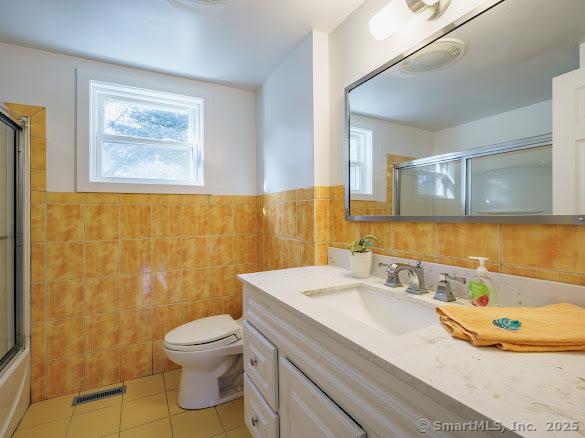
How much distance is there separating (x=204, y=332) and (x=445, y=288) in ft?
4.63

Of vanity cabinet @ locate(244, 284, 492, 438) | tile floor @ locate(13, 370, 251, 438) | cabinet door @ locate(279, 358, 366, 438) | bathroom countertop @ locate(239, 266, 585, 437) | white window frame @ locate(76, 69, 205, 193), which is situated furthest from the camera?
white window frame @ locate(76, 69, 205, 193)

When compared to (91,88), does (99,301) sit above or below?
below

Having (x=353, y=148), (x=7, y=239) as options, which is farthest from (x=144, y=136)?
(x=353, y=148)

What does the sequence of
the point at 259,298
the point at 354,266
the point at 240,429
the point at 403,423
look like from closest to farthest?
the point at 403,423
the point at 259,298
the point at 354,266
the point at 240,429

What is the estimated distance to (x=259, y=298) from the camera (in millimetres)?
1208

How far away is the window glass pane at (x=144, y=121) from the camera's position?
2061 millimetres

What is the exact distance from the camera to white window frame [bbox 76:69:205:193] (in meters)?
1.89

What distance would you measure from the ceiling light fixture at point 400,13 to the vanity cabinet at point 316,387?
3.95ft

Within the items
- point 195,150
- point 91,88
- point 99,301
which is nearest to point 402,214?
point 195,150

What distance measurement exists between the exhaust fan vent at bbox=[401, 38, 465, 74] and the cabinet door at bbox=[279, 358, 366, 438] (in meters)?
1.21

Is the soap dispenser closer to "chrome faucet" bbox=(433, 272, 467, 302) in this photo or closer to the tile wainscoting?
"chrome faucet" bbox=(433, 272, 467, 302)

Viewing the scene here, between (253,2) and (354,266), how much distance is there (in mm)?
1396

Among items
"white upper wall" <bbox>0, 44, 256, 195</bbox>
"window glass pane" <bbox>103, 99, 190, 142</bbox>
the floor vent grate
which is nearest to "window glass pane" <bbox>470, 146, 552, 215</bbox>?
"white upper wall" <bbox>0, 44, 256, 195</bbox>

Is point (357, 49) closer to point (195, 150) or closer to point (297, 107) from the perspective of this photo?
point (297, 107)
